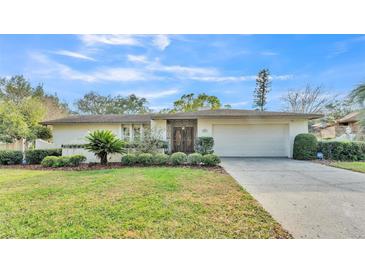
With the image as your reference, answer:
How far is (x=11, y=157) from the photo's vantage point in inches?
365

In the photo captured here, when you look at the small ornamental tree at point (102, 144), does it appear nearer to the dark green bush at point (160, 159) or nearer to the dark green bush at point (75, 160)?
the dark green bush at point (75, 160)

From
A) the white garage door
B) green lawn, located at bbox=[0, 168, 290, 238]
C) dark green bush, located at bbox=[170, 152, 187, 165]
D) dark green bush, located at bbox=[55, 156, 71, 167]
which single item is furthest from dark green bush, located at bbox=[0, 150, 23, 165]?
the white garage door

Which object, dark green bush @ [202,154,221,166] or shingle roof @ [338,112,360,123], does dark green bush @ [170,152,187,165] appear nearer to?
dark green bush @ [202,154,221,166]

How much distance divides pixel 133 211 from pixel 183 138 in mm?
9823

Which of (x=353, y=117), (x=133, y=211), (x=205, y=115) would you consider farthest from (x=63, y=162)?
(x=353, y=117)

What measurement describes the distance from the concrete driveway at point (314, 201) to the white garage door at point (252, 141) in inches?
199

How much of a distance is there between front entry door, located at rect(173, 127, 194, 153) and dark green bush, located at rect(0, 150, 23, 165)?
27.1 ft

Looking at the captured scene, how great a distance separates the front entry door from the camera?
13.0 meters

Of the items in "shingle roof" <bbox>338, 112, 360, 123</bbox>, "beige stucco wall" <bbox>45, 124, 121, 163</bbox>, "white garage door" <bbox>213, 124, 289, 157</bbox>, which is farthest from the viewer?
"beige stucco wall" <bbox>45, 124, 121, 163</bbox>

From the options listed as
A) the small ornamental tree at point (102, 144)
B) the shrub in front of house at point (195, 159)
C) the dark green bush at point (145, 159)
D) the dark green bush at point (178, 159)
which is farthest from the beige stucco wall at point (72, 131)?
the shrub in front of house at point (195, 159)

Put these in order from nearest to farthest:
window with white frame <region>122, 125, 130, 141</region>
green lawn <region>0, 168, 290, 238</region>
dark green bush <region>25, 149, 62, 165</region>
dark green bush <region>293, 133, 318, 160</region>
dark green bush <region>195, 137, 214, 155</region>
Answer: green lawn <region>0, 168, 290, 238</region> → dark green bush <region>25, 149, 62, 165</region> → dark green bush <region>293, 133, 318, 160</region> → dark green bush <region>195, 137, 214, 155</region> → window with white frame <region>122, 125, 130, 141</region>
